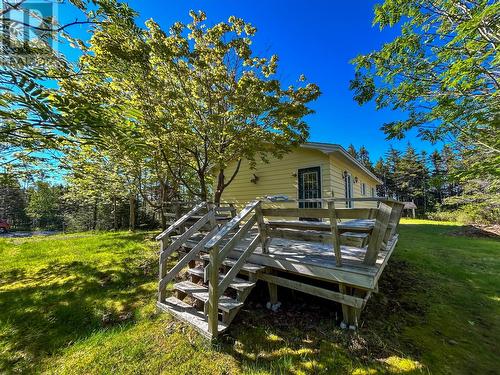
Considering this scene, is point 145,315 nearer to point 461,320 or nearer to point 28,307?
point 28,307

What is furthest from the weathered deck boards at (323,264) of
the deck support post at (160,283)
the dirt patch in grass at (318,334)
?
the deck support post at (160,283)

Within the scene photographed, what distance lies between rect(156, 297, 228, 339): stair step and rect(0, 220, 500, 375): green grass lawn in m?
0.13

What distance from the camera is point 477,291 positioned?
446 centimetres

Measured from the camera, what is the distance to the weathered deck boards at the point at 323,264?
2883 mm

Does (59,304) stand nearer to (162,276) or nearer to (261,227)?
(162,276)

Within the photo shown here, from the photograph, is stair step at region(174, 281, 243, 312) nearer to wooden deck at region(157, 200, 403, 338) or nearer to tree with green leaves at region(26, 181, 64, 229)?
wooden deck at region(157, 200, 403, 338)

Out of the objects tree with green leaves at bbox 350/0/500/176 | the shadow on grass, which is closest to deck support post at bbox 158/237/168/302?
the shadow on grass

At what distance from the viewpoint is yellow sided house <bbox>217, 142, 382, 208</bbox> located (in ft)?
26.7

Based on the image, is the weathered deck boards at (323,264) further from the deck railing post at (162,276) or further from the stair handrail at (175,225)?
the deck railing post at (162,276)

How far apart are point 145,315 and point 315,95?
6.88m

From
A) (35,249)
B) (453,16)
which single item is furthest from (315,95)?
(35,249)

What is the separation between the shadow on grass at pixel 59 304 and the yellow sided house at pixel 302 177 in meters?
4.54

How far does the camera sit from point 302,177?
8828 mm

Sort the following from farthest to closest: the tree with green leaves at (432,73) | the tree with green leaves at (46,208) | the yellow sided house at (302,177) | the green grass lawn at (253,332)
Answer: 1. the tree with green leaves at (46,208)
2. the yellow sided house at (302,177)
3. the tree with green leaves at (432,73)
4. the green grass lawn at (253,332)
